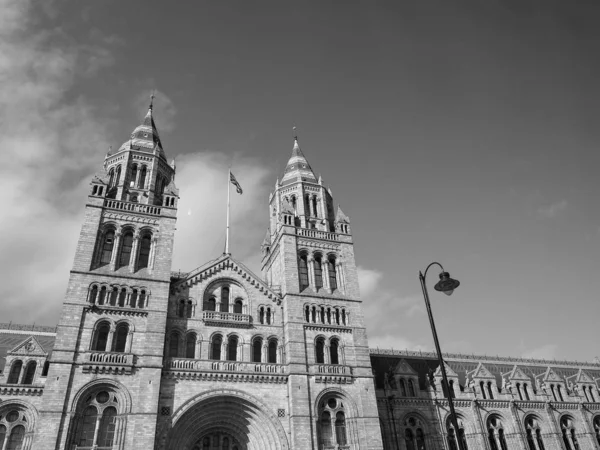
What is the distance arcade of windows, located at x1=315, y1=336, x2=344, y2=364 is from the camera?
128ft

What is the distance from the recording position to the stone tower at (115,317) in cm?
3084

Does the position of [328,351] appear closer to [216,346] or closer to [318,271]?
[318,271]

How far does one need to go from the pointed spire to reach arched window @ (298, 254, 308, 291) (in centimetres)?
1022

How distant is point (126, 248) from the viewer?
129 feet

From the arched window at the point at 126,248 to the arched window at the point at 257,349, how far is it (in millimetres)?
12341

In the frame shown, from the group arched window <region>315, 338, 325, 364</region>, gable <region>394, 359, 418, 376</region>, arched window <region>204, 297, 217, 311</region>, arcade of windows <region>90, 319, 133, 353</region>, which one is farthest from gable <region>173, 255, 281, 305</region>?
gable <region>394, 359, 418, 376</region>

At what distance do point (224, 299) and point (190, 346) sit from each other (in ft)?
16.8

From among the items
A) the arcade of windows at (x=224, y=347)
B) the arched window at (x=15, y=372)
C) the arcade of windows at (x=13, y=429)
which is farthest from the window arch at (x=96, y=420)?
the arched window at (x=15, y=372)

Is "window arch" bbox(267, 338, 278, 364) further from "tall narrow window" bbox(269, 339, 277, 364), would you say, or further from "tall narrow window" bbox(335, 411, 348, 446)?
"tall narrow window" bbox(335, 411, 348, 446)

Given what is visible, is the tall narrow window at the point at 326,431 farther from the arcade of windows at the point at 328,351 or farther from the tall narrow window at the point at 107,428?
the tall narrow window at the point at 107,428

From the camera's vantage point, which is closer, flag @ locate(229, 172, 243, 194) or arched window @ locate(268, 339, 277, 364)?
arched window @ locate(268, 339, 277, 364)

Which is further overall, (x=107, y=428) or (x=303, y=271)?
(x=303, y=271)

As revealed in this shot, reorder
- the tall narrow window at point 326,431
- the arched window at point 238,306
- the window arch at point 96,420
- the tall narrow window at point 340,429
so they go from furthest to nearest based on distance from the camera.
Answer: the arched window at point 238,306
the tall narrow window at point 340,429
the tall narrow window at point 326,431
the window arch at point 96,420

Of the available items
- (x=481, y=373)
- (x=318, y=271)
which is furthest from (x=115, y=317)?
(x=481, y=373)
